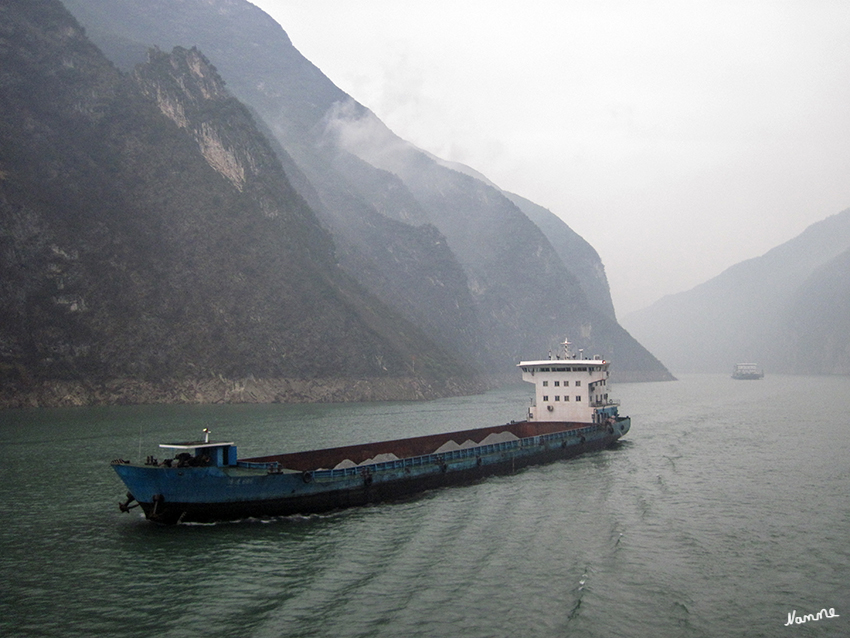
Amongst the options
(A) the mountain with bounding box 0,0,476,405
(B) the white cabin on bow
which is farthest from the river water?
(A) the mountain with bounding box 0,0,476,405

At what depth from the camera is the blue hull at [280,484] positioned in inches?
1070

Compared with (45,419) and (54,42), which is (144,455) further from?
(54,42)

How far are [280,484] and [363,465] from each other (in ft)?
20.5

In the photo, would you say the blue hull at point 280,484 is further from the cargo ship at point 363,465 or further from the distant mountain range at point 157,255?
the distant mountain range at point 157,255

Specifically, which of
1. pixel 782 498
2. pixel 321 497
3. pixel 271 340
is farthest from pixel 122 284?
pixel 782 498

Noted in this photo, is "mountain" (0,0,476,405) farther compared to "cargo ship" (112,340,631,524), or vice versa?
"mountain" (0,0,476,405)

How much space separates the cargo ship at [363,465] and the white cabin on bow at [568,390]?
3.7 inches

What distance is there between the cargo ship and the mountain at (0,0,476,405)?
57308 millimetres

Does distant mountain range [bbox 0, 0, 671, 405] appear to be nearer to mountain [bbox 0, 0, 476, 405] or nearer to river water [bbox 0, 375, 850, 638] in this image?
mountain [bbox 0, 0, 476, 405]

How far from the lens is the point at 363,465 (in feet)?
113

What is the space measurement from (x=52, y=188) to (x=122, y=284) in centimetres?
2186

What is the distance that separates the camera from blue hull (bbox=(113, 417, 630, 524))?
89.2 feet

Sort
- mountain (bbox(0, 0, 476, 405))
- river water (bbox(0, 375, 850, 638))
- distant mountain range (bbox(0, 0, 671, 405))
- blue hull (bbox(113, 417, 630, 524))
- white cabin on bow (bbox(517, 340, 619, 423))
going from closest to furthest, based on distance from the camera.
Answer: river water (bbox(0, 375, 850, 638)), blue hull (bbox(113, 417, 630, 524)), white cabin on bow (bbox(517, 340, 619, 423)), mountain (bbox(0, 0, 476, 405)), distant mountain range (bbox(0, 0, 671, 405))

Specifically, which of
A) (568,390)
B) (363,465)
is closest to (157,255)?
(568,390)
